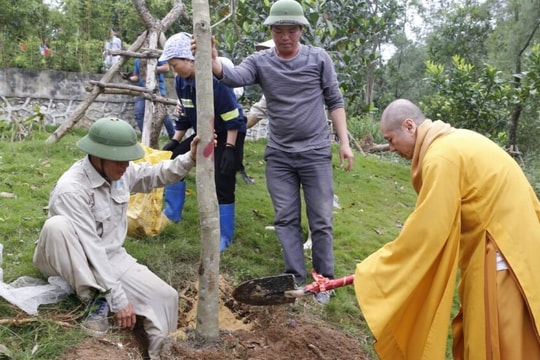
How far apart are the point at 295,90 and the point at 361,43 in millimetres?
4364

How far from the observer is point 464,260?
3.10m

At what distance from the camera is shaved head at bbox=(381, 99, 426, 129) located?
3.14 meters

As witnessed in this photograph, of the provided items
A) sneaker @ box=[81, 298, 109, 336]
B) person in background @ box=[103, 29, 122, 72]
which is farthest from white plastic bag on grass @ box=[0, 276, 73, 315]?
person in background @ box=[103, 29, 122, 72]

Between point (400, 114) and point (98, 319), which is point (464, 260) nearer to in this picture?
point (400, 114)

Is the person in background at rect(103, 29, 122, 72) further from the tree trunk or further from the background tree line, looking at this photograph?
Answer: the tree trunk

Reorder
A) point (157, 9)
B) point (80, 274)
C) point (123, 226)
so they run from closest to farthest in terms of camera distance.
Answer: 1. point (80, 274)
2. point (123, 226)
3. point (157, 9)

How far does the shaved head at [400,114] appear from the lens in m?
3.14

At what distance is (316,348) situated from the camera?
3.75 metres

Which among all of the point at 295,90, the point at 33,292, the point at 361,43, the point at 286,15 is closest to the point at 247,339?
the point at 33,292

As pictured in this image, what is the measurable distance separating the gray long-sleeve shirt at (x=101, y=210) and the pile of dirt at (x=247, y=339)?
1.14 ft

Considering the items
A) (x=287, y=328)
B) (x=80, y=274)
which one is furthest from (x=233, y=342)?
(x=80, y=274)

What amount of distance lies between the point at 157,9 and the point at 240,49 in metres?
7.35

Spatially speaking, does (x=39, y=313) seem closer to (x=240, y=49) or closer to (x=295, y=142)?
(x=295, y=142)

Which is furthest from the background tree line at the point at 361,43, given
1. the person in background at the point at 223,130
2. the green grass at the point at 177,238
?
the person in background at the point at 223,130
